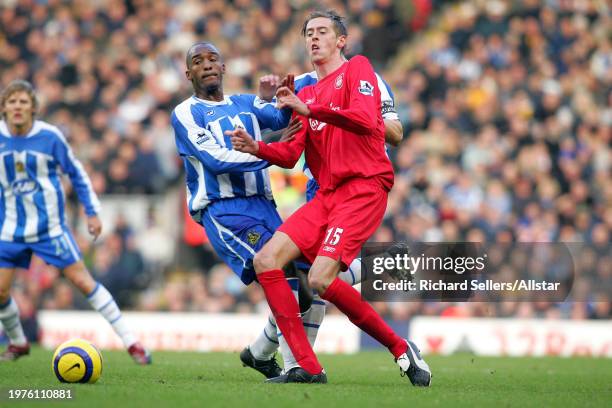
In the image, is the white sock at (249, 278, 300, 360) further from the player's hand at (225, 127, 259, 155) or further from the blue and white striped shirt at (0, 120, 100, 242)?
the blue and white striped shirt at (0, 120, 100, 242)

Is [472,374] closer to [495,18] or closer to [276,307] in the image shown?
[276,307]

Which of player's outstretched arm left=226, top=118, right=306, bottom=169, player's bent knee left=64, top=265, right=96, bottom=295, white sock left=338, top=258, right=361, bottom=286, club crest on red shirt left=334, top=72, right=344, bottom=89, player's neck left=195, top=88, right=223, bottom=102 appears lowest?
player's bent knee left=64, top=265, right=96, bottom=295

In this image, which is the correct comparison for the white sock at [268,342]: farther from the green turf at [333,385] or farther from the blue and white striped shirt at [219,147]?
the blue and white striped shirt at [219,147]

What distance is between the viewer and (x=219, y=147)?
340 inches

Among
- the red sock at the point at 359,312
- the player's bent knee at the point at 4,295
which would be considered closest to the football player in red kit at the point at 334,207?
the red sock at the point at 359,312

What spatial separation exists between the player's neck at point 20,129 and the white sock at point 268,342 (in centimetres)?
314

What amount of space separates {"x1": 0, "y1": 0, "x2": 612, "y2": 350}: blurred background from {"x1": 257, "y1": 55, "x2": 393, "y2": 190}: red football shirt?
617 centimetres

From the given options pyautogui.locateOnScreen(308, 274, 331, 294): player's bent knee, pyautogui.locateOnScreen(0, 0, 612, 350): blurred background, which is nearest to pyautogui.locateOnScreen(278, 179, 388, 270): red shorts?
pyautogui.locateOnScreen(308, 274, 331, 294): player's bent knee

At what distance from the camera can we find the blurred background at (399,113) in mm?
16469

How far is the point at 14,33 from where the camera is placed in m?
22.0

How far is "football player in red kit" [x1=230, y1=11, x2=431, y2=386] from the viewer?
26.4 feet

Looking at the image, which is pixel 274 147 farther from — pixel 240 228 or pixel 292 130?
pixel 240 228

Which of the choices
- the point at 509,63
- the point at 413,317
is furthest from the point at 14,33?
the point at 413,317

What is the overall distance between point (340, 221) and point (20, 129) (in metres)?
3.84
